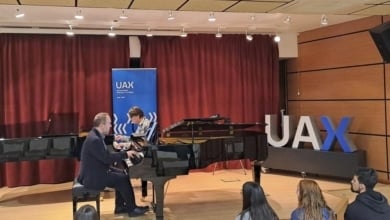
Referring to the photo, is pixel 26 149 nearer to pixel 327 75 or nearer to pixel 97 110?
pixel 97 110

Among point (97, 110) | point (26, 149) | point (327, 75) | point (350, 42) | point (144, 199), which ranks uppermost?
point (350, 42)

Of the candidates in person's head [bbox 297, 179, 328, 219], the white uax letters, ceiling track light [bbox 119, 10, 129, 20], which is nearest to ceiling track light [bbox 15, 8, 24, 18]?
ceiling track light [bbox 119, 10, 129, 20]

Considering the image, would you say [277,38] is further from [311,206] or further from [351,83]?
[311,206]

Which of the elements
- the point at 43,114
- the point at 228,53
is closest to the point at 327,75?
the point at 228,53

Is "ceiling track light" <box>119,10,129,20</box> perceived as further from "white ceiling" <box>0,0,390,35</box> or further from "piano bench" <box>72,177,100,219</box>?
"piano bench" <box>72,177,100,219</box>

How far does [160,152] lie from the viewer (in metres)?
4.62

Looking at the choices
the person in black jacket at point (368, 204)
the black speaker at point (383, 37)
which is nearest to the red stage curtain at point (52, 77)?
the black speaker at point (383, 37)

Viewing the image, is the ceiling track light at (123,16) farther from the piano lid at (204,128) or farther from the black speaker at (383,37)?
the black speaker at (383,37)

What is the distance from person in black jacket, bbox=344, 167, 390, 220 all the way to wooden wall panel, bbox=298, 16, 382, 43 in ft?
14.1

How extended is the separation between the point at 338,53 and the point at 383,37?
3.27 metres

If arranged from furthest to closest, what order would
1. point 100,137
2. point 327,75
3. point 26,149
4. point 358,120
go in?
point 327,75 < point 358,120 < point 26,149 < point 100,137

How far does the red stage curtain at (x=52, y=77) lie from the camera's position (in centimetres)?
706

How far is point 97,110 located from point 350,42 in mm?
4567

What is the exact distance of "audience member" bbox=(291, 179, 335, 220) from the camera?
8.98 ft
